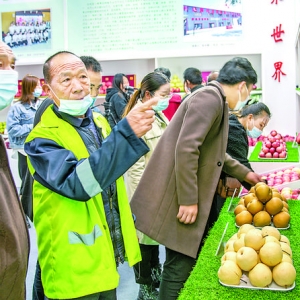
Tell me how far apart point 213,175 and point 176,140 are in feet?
0.80

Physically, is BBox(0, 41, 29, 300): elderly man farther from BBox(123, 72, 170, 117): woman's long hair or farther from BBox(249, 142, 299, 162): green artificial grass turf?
BBox(249, 142, 299, 162): green artificial grass turf

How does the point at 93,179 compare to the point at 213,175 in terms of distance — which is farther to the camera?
the point at 213,175

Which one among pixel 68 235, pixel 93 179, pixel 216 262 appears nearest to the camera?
pixel 93 179

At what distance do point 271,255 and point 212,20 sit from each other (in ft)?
16.6

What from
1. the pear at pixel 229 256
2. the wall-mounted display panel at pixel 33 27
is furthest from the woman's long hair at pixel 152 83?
the wall-mounted display panel at pixel 33 27

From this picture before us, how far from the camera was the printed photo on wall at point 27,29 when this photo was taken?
265 inches

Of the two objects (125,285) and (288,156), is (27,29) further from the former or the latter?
Answer: (125,285)

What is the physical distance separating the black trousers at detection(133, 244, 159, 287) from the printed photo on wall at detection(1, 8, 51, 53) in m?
4.45

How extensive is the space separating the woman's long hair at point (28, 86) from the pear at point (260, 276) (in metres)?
3.64

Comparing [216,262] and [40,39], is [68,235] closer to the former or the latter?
[216,262]

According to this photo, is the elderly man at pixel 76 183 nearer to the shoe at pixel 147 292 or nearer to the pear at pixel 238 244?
the pear at pixel 238 244

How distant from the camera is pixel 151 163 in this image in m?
2.33

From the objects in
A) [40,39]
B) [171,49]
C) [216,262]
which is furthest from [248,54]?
[216,262]

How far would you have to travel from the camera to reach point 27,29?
688cm
